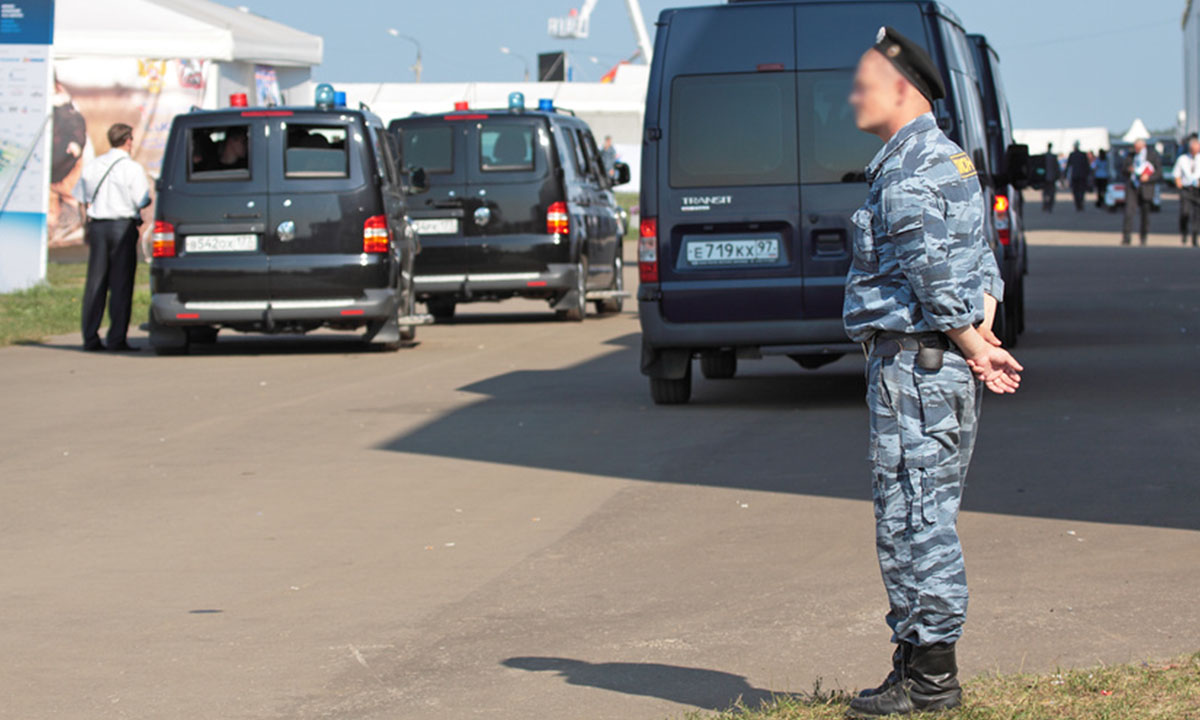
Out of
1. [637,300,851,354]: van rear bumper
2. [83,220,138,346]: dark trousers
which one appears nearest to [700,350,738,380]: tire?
[637,300,851,354]: van rear bumper

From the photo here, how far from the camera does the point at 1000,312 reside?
488 inches

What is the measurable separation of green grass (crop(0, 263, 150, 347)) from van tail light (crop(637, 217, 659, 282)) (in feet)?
27.2

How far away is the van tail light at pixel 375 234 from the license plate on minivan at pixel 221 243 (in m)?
0.92

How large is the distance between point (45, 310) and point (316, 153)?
5855 millimetres

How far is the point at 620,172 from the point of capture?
20359 millimetres

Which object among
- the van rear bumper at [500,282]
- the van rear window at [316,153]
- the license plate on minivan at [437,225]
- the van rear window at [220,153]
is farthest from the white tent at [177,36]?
the van rear window at [316,153]

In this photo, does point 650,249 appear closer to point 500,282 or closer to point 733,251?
point 733,251

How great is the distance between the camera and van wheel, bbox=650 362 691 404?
11555 mm

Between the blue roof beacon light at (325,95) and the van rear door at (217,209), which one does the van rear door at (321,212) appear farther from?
A: the blue roof beacon light at (325,95)

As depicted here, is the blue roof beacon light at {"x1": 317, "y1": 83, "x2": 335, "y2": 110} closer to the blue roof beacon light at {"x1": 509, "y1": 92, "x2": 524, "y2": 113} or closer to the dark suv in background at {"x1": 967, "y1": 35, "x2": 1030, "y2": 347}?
the blue roof beacon light at {"x1": 509, "y1": 92, "x2": 524, "y2": 113}

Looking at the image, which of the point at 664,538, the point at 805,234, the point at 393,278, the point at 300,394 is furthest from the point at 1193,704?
the point at 393,278

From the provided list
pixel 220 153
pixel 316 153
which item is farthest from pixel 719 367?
pixel 220 153

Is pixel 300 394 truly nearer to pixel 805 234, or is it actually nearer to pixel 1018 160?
pixel 805 234

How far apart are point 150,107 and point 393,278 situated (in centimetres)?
A: 1405
